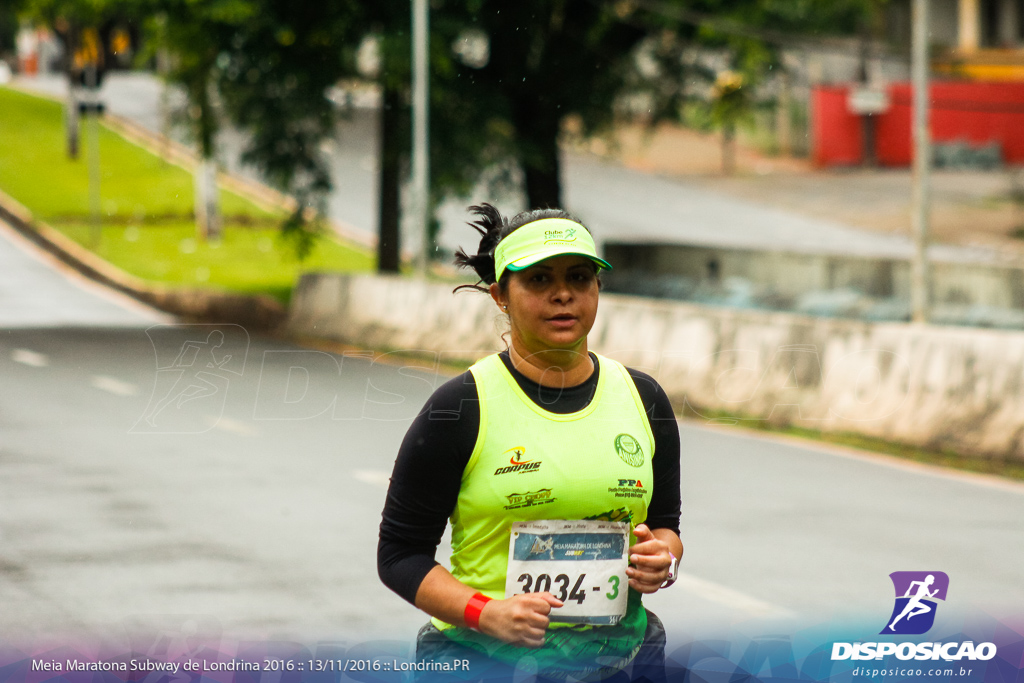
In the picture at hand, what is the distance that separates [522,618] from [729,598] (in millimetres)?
4371

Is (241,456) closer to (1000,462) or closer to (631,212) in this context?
(1000,462)

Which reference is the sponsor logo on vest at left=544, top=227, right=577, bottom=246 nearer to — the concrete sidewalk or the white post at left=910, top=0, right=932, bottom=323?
the white post at left=910, top=0, right=932, bottom=323

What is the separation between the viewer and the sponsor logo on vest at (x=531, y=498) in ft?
9.25

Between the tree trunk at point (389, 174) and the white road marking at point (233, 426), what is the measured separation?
9.37 metres

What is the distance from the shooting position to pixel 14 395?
13250 millimetres

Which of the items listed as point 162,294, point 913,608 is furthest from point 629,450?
point 162,294

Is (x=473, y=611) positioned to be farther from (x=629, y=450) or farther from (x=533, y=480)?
(x=629, y=450)

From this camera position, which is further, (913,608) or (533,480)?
(913,608)

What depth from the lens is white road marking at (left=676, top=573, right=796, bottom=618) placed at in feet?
21.8

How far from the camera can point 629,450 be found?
2.90 metres

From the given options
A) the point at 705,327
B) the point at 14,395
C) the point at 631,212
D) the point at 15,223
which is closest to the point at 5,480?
the point at 14,395

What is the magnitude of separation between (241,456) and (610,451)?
8.05m

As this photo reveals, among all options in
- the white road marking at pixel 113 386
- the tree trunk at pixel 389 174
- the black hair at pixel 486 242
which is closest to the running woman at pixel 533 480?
the black hair at pixel 486 242

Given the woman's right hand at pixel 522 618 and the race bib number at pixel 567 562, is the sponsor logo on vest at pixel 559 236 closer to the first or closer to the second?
the race bib number at pixel 567 562
